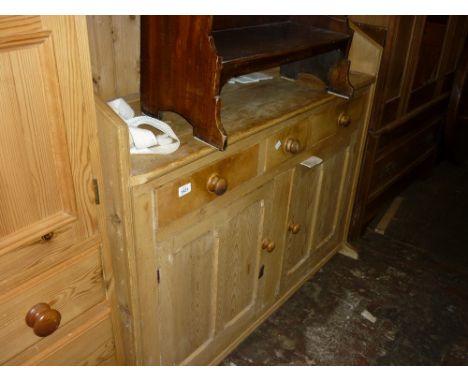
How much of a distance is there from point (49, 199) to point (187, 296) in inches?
27.0

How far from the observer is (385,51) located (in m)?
1.98

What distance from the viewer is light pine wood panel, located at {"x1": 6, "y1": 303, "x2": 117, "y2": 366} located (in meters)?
1.03

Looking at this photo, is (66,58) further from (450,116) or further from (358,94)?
(450,116)

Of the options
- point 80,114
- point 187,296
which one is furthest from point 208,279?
point 80,114

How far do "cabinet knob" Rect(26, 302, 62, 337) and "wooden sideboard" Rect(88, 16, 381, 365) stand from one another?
Result: 0.25m

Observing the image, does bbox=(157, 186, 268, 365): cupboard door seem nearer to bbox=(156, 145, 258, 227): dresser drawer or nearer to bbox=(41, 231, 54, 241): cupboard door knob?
bbox=(156, 145, 258, 227): dresser drawer

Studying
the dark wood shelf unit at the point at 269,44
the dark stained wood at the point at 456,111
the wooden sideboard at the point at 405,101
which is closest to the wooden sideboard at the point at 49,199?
the dark wood shelf unit at the point at 269,44

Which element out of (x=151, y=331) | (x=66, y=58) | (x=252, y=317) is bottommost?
(x=252, y=317)

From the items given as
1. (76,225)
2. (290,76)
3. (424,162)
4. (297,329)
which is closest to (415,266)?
(297,329)

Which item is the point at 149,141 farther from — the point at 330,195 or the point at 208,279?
the point at 330,195

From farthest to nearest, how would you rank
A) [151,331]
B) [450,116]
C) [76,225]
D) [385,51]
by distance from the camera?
[450,116] < [385,51] < [151,331] < [76,225]

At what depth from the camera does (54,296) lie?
102 centimetres

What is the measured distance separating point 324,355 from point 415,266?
0.89 metres

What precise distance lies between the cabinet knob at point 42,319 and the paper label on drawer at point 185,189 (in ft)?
1.42
